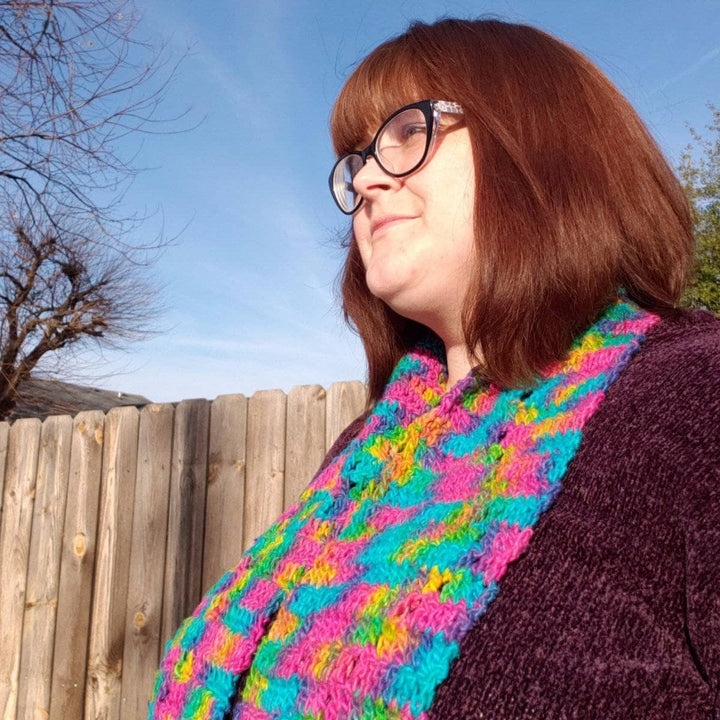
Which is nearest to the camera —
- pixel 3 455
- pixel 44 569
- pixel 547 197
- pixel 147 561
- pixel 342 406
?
pixel 547 197

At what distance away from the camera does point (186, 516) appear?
282cm

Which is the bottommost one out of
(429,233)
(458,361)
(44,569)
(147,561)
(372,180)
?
(44,569)

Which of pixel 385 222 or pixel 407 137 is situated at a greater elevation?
pixel 407 137

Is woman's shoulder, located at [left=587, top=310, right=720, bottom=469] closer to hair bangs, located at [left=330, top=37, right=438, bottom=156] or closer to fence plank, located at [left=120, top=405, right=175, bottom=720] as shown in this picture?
hair bangs, located at [left=330, top=37, right=438, bottom=156]

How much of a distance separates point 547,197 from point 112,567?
2.63 meters

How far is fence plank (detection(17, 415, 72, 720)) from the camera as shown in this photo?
11.0 feet

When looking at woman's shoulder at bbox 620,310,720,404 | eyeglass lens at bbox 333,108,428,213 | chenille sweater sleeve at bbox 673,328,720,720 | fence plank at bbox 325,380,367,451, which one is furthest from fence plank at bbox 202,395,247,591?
chenille sweater sleeve at bbox 673,328,720,720

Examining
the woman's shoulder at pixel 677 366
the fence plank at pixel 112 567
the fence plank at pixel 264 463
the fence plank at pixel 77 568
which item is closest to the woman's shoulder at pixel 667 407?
the woman's shoulder at pixel 677 366

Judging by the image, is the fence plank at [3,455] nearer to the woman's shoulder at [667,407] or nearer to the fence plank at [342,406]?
the fence plank at [342,406]

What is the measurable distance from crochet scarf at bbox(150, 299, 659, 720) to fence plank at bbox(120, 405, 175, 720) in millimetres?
1648

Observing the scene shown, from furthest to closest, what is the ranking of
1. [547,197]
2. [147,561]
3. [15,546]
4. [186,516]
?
[15,546] < [147,561] < [186,516] < [547,197]

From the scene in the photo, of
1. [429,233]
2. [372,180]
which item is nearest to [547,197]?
[429,233]

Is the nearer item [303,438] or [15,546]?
[303,438]

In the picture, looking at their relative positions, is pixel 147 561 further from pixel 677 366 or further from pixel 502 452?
pixel 677 366
